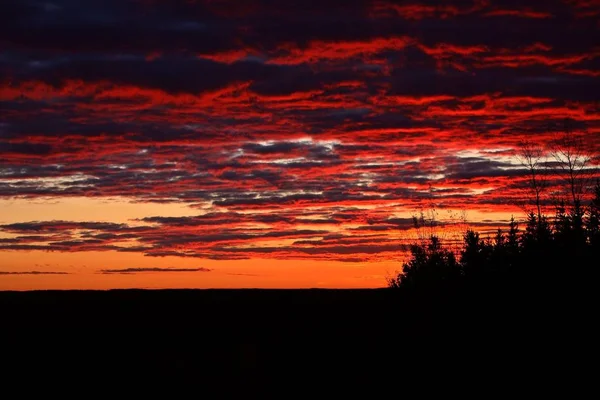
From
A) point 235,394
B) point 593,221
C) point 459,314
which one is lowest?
point 235,394

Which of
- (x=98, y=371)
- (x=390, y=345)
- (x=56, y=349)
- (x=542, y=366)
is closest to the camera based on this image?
(x=542, y=366)

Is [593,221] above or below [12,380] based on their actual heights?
above

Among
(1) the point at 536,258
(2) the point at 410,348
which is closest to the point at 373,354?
(2) the point at 410,348

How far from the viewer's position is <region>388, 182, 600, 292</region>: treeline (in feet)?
93.7

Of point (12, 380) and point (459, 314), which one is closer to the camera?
point (12, 380)

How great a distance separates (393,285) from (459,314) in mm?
55702

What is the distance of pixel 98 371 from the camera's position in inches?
972

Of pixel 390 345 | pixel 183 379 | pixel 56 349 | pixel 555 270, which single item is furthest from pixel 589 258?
pixel 56 349

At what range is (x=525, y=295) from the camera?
2855cm

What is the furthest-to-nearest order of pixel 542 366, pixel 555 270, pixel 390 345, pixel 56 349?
1. pixel 56 349
2. pixel 555 270
3. pixel 390 345
4. pixel 542 366

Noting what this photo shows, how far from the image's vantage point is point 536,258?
34.2 meters

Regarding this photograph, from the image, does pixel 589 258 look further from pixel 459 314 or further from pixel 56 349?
pixel 56 349

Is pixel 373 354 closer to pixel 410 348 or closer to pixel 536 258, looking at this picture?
pixel 410 348

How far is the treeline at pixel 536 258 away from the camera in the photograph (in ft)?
93.7
